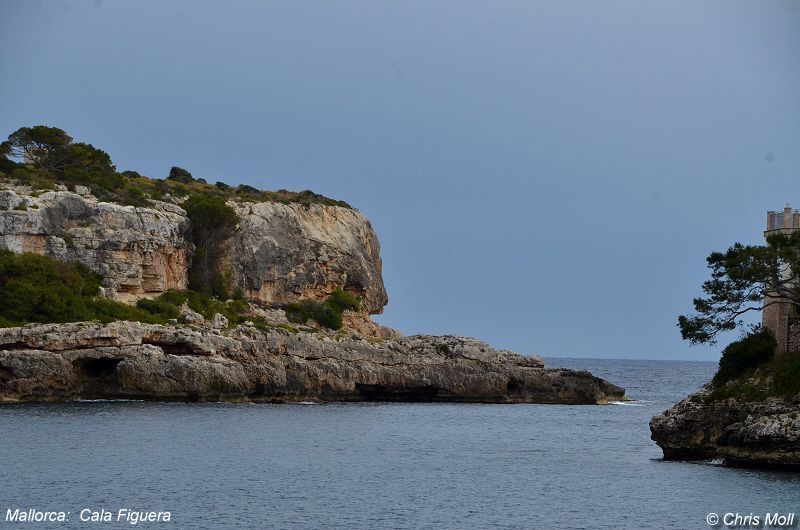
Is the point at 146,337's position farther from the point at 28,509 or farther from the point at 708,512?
the point at 708,512

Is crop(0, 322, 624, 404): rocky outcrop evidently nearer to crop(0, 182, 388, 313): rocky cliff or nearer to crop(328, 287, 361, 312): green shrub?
crop(328, 287, 361, 312): green shrub

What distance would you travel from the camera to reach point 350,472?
38.6m

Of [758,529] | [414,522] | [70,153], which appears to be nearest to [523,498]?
[414,522]

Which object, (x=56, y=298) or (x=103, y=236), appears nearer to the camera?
(x=56, y=298)

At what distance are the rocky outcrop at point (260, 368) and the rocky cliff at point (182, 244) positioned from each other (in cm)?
874

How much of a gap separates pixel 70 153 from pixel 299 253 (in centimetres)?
1735

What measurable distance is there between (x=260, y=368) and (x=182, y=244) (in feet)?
49.2

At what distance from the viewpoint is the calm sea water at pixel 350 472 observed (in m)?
30.5

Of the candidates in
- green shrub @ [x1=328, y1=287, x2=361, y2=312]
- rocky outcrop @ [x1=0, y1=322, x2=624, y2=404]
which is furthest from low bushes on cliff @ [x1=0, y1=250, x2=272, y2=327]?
green shrub @ [x1=328, y1=287, x2=361, y2=312]

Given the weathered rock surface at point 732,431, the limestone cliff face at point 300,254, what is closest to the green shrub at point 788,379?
the weathered rock surface at point 732,431

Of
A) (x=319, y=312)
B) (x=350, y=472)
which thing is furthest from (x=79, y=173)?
(x=350, y=472)

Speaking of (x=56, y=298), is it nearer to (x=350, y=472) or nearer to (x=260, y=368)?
(x=260, y=368)

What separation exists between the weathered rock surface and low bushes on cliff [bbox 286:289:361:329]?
42009 millimetres

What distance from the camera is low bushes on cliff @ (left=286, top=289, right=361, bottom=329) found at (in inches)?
3123
